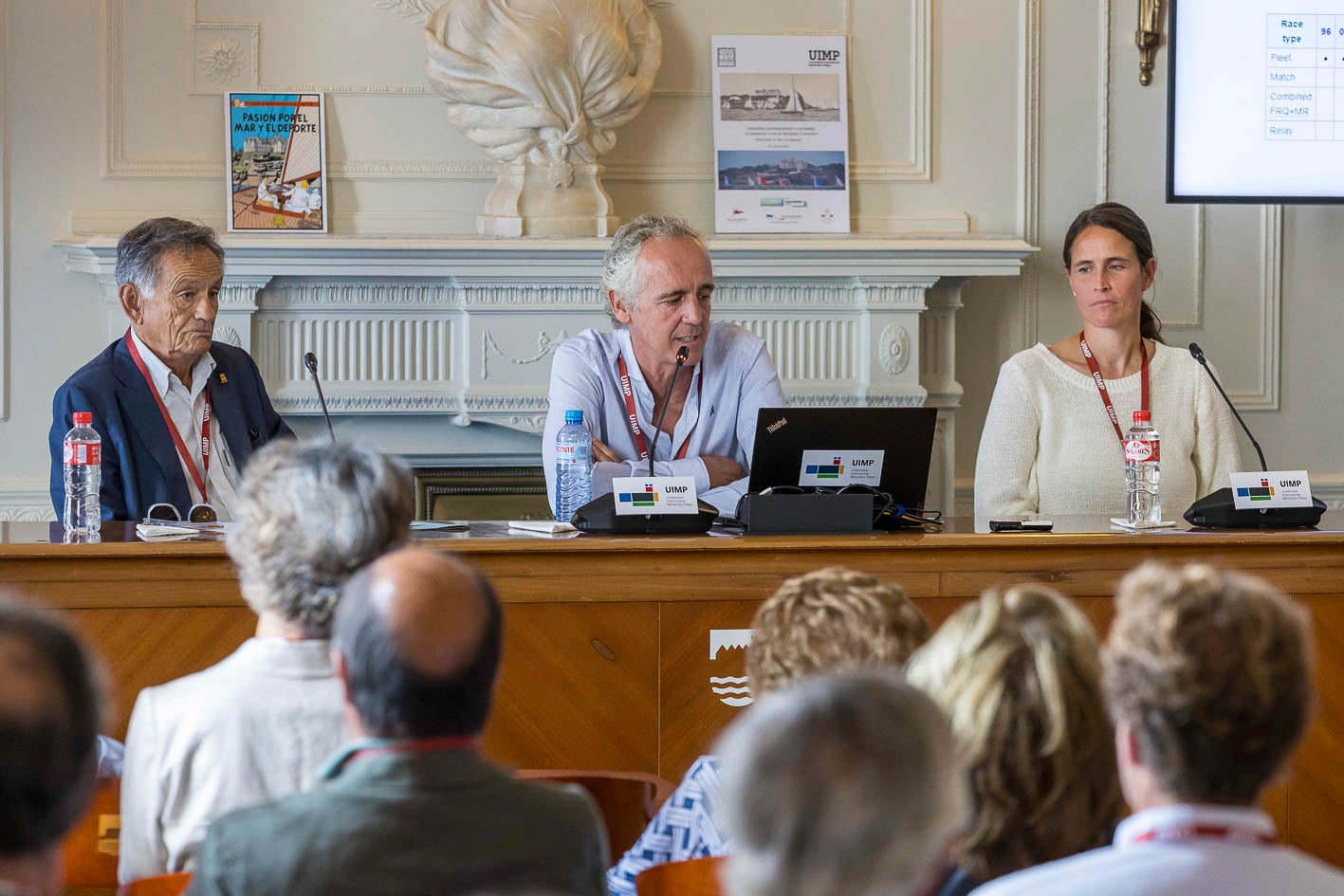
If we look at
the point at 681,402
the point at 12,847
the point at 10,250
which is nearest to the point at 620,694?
the point at 681,402

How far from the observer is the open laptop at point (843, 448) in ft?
8.76

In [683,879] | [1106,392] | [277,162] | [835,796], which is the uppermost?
[277,162]

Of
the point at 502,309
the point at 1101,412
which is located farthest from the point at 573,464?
the point at 502,309

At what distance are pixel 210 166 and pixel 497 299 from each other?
3.23 ft

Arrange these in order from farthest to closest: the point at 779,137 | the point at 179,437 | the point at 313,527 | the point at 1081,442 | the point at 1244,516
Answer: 1. the point at 779,137
2. the point at 1081,442
3. the point at 179,437
4. the point at 1244,516
5. the point at 313,527

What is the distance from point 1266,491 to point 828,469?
87 cm

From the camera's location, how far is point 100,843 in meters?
1.75

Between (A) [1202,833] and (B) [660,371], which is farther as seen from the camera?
(B) [660,371]

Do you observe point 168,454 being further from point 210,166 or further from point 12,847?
point 12,847

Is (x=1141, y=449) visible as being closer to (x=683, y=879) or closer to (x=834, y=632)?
(x=834, y=632)

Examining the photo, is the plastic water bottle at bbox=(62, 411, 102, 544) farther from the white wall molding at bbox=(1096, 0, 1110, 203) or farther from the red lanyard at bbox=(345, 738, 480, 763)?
the white wall molding at bbox=(1096, 0, 1110, 203)

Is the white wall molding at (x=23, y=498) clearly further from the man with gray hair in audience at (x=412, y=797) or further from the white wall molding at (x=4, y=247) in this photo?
the man with gray hair in audience at (x=412, y=797)

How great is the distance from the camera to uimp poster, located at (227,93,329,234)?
175 inches

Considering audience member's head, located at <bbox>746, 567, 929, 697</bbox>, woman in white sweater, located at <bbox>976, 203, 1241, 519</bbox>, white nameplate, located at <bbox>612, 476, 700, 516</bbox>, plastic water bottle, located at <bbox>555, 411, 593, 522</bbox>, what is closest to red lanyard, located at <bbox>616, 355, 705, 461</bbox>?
plastic water bottle, located at <bbox>555, 411, 593, 522</bbox>
